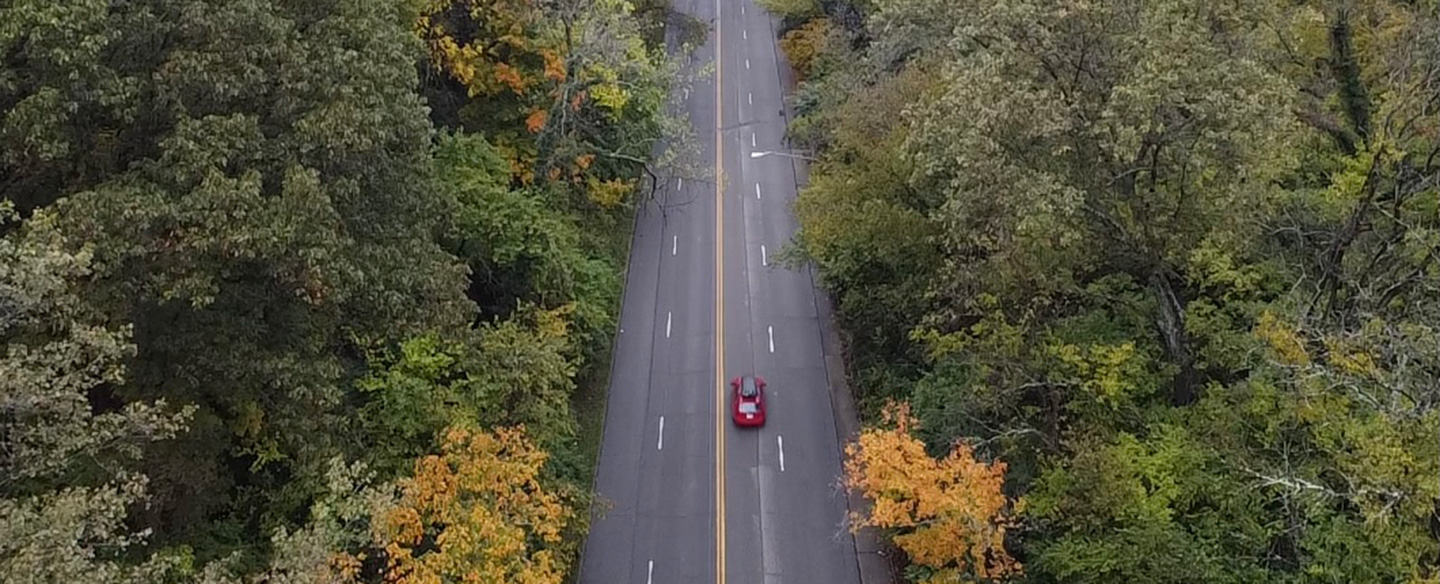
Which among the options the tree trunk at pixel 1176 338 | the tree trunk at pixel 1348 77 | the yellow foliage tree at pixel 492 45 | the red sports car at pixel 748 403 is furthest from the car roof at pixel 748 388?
the tree trunk at pixel 1348 77

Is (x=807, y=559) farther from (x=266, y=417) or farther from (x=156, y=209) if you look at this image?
(x=156, y=209)

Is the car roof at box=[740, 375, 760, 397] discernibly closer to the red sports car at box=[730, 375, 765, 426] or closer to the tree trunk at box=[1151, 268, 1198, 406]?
the red sports car at box=[730, 375, 765, 426]

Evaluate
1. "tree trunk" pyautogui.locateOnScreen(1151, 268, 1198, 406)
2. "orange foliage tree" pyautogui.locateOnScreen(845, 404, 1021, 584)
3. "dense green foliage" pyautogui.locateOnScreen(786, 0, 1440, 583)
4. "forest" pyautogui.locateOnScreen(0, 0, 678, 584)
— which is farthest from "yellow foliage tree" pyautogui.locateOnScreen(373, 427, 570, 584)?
"tree trunk" pyautogui.locateOnScreen(1151, 268, 1198, 406)

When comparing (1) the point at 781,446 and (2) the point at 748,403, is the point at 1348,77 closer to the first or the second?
(1) the point at 781,446

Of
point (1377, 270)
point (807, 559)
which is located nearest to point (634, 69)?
point (807, 559)

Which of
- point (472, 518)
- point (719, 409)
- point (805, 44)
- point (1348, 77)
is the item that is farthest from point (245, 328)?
point (805, 44)

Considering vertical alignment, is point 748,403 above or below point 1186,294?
below
